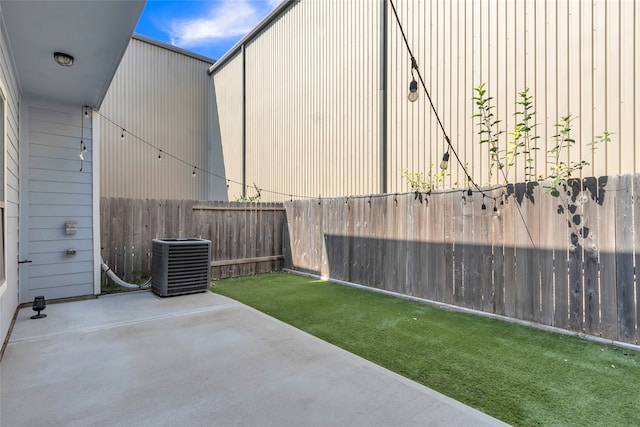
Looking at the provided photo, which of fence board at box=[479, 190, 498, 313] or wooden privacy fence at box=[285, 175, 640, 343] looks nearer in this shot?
wooden privacy fence at box=[285, 175, 640, 343]

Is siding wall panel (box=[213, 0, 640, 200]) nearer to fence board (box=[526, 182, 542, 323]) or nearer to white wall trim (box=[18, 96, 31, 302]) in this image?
fence board (box=[526, 182, 542, 323])

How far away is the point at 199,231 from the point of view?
603cm

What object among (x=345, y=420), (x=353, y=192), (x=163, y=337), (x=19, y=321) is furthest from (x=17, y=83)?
(x=353, y=192)

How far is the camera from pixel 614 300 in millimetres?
2992

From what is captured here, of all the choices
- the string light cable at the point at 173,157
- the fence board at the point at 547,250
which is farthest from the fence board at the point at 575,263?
the string light cable at the point at 173,157

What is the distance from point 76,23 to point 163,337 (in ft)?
9.14

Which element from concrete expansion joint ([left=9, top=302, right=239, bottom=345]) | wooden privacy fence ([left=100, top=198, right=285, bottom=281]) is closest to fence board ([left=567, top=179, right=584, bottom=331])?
concrete expansion joint ([left=9, top=302, right=239, bottom=345])

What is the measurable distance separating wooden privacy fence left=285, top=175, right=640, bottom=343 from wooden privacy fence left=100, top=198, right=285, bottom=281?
2.00 meters

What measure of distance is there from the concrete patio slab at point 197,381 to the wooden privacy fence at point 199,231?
1959 mm

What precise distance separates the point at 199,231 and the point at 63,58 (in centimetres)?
339

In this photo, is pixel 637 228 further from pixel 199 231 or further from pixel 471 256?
pixel 199 231

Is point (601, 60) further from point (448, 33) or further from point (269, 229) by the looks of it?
point (269, 229)

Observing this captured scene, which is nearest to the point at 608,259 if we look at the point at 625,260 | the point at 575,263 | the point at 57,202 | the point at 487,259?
the point at 625,260

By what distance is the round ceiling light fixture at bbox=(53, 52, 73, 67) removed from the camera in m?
3.14
